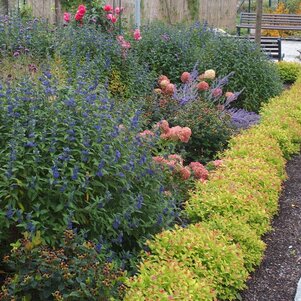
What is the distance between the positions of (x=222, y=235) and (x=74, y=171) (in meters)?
1.34

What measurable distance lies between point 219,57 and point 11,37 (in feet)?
9.79

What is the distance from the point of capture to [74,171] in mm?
3715

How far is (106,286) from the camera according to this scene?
340 centimetres

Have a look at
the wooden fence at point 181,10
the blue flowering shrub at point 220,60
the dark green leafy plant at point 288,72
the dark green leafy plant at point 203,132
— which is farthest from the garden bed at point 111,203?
the wooden fence at point 181,10

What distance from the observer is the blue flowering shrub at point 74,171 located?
3.65 metres

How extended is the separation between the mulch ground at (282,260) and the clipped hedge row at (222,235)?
4.5 inches

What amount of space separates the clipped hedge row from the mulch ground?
4.5 inches

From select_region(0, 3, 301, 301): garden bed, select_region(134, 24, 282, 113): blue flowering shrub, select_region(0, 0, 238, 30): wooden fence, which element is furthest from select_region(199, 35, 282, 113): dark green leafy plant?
select_region(0, 0, 238, 30): wooden fence

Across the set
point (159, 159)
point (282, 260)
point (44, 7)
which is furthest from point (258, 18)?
point (282, 260)

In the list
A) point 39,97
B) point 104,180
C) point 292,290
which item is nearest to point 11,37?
point 39,97

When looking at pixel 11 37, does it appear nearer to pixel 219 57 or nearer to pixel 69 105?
pixel 219 57

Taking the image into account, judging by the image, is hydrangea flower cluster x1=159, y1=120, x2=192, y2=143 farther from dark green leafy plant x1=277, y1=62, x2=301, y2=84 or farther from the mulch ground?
dark green leafy plant x1=277, y1=62, x2=301, y2=84

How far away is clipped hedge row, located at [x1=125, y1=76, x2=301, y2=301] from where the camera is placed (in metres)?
3.77

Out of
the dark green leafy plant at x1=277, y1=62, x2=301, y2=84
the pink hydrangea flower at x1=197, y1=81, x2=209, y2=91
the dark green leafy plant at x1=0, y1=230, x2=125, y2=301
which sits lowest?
the dark green leafy plant at x1=277, y1=62, x2=301, y2=84
